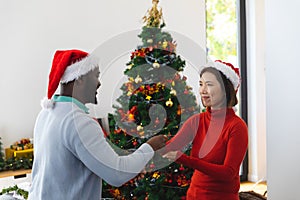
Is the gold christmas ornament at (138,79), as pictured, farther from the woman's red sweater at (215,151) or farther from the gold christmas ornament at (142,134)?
the woman's red sweater at (215,151)

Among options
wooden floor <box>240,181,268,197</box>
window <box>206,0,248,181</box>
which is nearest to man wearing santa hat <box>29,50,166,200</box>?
wooden floor <box>240,181,268,197</box>

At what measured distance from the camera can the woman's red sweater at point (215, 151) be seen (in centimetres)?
204

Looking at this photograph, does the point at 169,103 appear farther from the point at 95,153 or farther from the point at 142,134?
the point at 95,153

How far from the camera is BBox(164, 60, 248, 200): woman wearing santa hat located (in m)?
2.05

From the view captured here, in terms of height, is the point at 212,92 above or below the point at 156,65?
below

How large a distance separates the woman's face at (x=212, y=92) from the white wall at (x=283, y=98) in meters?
0.37

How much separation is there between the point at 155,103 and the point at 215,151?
28.0 inches

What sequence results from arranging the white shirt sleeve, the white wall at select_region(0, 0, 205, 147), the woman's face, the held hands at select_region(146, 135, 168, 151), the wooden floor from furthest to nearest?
the wooden floor
the white wall at select_region(0, 0, 205, 147)
the woman's face
the held hands at select_region(146, 135, 168, 151)
the white shirt sleeve

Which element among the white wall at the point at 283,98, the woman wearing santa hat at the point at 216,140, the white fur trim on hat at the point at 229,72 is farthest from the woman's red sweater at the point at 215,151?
the white wall at the point at 283,98

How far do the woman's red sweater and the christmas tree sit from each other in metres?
0.43

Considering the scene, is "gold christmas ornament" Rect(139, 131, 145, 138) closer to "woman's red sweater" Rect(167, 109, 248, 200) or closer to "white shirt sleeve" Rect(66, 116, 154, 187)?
"woman's red sweater" Rect(167, 109, 248, 200)

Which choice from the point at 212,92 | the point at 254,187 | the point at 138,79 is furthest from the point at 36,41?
the point at 254,187

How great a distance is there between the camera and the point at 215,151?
211 cm

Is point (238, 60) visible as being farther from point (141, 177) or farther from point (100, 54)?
point (100, 54)
